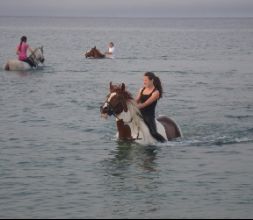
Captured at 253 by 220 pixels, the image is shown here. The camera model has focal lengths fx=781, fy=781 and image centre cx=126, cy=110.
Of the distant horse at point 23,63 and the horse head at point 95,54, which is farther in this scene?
the horse head at point 95,54

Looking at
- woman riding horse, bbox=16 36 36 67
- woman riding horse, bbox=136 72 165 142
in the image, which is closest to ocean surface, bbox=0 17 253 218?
woman riding horse, bbox=136 72 165 142

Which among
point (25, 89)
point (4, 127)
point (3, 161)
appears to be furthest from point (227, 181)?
point (25, 89)

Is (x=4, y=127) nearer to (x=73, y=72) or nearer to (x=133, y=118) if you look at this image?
(x=133, y=118)

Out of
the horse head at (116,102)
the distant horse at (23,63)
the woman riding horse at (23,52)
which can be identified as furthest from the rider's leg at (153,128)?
the distant horse at (23,63)

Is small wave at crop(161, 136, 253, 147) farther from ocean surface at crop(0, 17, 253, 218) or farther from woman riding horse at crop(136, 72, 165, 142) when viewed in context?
woman riding horse at crop(136, 72, 165, 142)

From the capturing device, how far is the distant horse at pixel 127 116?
16062 mm

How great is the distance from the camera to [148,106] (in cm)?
1647

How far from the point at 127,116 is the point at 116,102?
44 centimetres

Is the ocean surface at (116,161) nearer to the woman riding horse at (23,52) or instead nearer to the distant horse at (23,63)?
the woman riding horse at (23,52)

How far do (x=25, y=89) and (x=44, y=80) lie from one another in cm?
404

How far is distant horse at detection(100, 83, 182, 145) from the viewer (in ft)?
52.7

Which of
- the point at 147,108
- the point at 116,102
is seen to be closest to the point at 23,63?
the point at 147,108

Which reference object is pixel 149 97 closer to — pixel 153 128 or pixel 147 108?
pixel 147 108

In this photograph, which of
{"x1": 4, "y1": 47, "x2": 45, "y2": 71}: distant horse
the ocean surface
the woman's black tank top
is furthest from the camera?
{"x1": 4, "y1": 47, "x2": 45, "y2": 71}: distant horse
